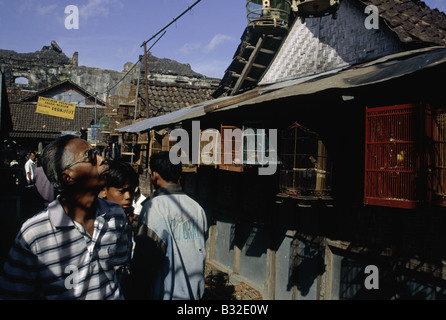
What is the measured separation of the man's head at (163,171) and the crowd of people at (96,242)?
10 mm

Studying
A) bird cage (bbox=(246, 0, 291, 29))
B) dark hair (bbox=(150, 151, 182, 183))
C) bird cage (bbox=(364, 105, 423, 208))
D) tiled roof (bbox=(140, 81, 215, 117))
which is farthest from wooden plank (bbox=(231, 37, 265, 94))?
tiled roof (bbox=(140, 81, 215, 117))

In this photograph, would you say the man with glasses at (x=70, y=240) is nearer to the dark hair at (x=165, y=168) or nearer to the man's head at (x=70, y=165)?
the man's head at (x=70, y=165)

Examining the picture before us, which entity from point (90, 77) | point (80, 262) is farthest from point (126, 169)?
point (90, 77)

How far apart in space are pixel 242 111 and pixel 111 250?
17.0ft

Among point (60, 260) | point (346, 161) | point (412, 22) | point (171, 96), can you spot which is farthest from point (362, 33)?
point (171, 96)

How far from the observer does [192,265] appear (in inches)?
114

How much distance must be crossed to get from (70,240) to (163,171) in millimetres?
1266

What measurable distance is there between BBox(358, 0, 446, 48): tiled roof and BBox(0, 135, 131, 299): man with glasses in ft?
15.8

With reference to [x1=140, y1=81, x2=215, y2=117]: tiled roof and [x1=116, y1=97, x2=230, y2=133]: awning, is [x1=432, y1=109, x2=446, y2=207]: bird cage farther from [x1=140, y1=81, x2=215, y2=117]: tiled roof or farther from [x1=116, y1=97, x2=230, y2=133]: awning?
[x1=140, y1=81, x2=215, y2=117]: tiled roof

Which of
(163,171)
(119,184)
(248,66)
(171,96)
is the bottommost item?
(119,184)

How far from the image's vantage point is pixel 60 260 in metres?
1.97

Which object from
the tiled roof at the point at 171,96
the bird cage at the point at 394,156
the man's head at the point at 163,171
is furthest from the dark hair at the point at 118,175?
the tiled roof at the point at 171,96

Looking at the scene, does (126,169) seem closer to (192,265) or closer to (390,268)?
(192,265)

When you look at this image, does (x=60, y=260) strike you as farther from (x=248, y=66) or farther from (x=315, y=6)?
(x=248, y=66)
